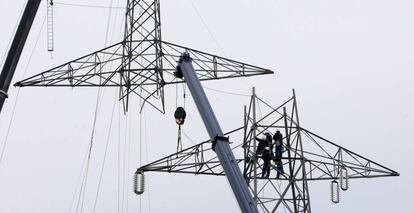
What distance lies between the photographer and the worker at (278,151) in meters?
32.8

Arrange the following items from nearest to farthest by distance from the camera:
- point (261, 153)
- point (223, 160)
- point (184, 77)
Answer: point (223, 160) < point (184, 77) < point (261, 153)

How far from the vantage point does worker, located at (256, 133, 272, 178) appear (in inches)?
1289

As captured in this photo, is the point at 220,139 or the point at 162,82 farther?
the point at 162,82

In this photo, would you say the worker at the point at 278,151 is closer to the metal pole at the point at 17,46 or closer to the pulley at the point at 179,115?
the pulley at the point at 179,115

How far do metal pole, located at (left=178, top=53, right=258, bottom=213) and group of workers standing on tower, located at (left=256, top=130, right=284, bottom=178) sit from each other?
473 cm

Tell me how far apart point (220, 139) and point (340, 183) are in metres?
8.74

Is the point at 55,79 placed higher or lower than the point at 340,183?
higher

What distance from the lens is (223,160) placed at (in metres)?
27.2

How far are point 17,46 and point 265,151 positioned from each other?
12341 mm

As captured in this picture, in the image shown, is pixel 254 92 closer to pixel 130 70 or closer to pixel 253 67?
pixel 253 67

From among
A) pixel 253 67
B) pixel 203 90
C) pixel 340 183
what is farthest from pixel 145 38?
pixel 340 183

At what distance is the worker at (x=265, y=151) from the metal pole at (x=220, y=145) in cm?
471

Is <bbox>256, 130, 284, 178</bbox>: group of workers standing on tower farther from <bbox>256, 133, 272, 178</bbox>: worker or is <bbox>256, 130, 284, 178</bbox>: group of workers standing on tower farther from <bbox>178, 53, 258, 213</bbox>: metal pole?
<bbox>178, 53, 258, 213</bbox>: metal pole

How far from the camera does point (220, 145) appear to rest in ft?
90.3
